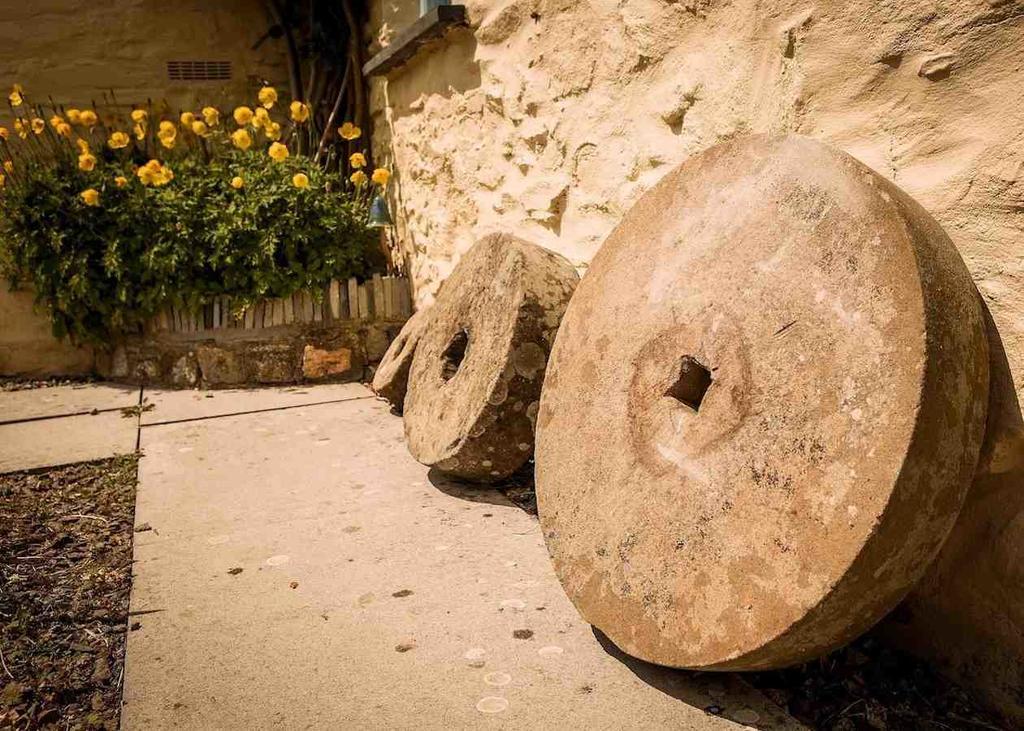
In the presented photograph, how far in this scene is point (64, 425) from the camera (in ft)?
11.3

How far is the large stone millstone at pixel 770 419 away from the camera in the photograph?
1.07 meters

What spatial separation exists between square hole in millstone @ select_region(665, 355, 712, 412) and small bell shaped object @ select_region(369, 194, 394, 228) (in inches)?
124

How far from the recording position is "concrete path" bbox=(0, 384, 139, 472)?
2.97m

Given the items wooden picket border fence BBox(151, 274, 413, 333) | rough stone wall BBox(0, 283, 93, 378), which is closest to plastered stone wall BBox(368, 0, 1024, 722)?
wooden picket border fence BBox(151, 274, 413, 333)

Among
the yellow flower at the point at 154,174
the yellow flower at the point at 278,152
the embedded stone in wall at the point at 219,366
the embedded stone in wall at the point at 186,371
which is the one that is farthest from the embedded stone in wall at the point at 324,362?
the yellow flower at the point at 154,174

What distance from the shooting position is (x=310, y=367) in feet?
13.4

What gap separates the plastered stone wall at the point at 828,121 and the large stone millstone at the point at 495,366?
1.10 feet

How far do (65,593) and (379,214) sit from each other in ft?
9.25

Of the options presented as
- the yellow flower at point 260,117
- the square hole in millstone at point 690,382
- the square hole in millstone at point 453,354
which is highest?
the yellow flower at point 260,117

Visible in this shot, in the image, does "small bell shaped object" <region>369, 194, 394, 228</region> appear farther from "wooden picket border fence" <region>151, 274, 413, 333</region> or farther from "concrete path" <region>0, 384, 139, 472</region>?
"concrete path" <region>0, 384, 139, 472</region>

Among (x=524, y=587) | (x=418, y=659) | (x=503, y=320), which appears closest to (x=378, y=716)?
(x=418, y=659)

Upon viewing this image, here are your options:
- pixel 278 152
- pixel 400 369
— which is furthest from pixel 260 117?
pixel 400 369

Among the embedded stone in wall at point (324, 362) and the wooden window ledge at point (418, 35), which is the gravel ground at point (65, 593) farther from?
the wooden window ledge at point (418, 35)

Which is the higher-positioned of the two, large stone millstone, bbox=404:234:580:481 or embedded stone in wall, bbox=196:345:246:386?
large stone millstone, bbox=404:234:580:481
